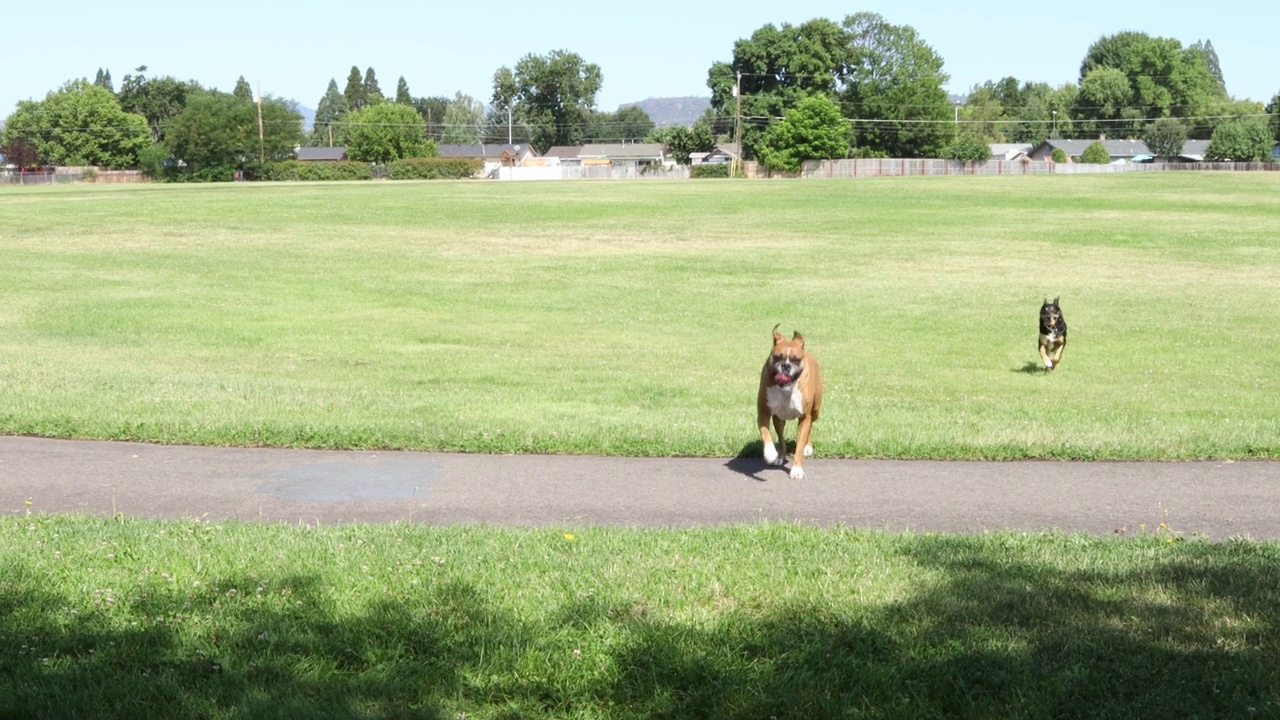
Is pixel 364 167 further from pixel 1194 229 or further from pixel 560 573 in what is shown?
pixel 560 573

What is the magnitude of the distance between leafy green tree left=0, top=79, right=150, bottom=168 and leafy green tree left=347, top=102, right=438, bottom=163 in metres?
22.2

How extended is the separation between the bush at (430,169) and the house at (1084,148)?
3086 inches

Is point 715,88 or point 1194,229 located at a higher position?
point 715,88

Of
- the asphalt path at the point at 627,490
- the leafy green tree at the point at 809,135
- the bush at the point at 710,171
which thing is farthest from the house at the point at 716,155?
the asphalt path at the point at 627,490

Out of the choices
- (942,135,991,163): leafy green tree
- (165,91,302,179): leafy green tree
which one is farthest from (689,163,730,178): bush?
(165,91,302,179): leafy green tree

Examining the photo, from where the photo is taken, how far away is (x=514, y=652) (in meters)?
5.55

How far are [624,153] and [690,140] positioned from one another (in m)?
20.2

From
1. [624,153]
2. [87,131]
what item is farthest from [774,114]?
[87,131]

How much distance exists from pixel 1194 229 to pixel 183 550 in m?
41.7

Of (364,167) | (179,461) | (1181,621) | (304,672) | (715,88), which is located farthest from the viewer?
(715,88)

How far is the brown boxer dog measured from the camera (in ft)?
31.8

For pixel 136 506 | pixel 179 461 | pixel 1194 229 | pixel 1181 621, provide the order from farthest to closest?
pixel 1194 229 < pixel 179 461 < pixel 136 506 < pixel 1181 621

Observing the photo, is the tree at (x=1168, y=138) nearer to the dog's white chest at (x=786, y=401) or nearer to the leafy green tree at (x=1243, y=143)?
the leafy green tree at (x=1243, y=143)

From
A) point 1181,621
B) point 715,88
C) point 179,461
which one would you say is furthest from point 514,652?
point 715,88
